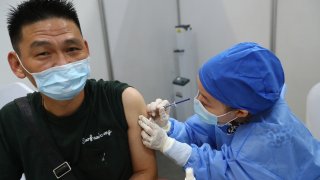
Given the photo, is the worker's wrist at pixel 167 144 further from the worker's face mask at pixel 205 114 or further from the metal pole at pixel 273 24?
the metal pole at pixel 273 24

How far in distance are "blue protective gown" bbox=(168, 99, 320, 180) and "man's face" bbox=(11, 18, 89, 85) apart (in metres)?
0.67

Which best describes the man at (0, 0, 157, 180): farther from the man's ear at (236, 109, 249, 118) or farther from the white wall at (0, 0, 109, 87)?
the white wall at (0, 0, 109, 87)

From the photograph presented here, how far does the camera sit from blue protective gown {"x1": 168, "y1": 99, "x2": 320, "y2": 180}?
44.2 inches

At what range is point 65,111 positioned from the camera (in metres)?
1.18

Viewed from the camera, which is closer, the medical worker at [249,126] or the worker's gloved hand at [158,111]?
the medical worker at [249,126]

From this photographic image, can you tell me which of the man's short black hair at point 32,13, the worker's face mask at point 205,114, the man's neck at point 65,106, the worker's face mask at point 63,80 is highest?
the man's short black hair at point 32,13

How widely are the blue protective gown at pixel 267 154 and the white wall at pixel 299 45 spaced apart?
1.28 meters

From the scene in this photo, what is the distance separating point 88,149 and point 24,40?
492mm

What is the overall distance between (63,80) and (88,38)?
5.05 feet

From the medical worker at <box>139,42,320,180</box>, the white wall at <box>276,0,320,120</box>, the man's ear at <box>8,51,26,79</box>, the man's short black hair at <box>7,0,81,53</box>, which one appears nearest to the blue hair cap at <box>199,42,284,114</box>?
the medical worker at <box>139,42,320,180</box>

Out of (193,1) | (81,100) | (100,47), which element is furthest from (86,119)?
(193,1)

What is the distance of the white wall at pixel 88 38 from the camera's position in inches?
81.6

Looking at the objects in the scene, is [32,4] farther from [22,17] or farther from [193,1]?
[193,1]

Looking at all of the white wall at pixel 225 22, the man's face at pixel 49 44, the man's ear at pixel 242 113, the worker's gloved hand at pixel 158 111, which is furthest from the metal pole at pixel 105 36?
the man's ear at pixel 242 113
